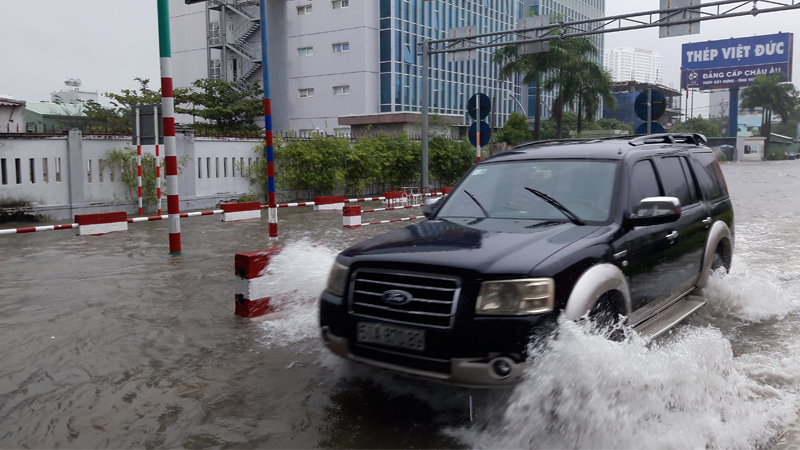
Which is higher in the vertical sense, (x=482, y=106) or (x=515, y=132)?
(x=515, y=132)

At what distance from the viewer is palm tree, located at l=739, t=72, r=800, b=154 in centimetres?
9600

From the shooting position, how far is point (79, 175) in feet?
54.4

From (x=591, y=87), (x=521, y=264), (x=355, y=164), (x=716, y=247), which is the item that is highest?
(x=591, y=87)

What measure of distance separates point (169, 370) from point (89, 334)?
1397mm

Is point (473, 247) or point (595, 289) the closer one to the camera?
point (595, 289)

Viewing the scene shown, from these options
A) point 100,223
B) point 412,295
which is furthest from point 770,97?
point 412,295

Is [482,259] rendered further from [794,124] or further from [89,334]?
[794,124]

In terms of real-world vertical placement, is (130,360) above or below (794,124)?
below

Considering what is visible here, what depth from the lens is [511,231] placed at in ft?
15.0

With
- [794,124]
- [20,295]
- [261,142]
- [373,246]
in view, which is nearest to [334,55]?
[261,142]

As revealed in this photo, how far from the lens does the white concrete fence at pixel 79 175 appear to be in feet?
50.9

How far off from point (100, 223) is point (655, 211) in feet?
38.3

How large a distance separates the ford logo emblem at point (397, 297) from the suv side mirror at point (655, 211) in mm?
1899

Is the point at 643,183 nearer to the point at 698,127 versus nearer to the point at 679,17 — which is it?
the point at 679,17
